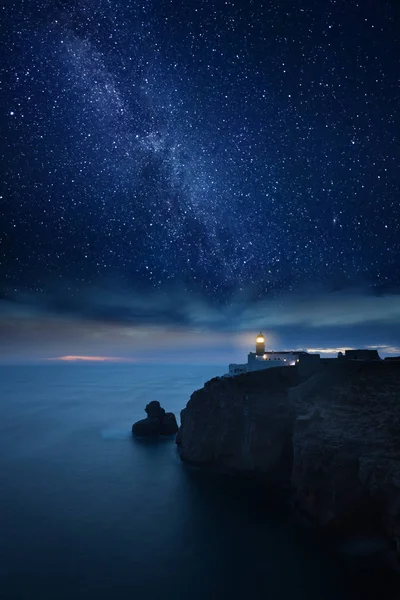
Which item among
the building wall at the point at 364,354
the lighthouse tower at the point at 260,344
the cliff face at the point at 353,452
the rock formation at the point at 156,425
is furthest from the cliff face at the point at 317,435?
the lighthouse tower at the point at 260,344

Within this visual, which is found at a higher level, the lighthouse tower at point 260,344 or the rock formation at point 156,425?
the lighthouse tower at point 260,344

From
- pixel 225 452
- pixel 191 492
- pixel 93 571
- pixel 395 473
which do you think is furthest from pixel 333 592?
pixel 225 452

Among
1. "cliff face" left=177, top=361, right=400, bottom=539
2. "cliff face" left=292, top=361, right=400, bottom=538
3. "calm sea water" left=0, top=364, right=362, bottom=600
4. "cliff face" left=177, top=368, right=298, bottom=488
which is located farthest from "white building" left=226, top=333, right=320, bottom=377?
"calm sea water" left=0, top=364, right=362, bottom=600

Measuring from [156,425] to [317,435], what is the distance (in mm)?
30806

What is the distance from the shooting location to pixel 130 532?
21562 millimetres

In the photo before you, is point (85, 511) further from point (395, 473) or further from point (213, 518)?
point (395, 473)

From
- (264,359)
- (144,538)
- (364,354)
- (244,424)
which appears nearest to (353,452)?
(244,424)

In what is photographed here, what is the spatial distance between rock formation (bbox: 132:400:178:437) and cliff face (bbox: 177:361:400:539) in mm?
11231

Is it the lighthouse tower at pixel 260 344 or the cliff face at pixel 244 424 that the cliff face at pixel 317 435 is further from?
the lighthouse tower at pixel 260 344

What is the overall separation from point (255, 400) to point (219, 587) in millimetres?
15344

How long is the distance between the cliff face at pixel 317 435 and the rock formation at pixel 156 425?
11.2 meters

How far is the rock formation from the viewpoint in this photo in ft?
158

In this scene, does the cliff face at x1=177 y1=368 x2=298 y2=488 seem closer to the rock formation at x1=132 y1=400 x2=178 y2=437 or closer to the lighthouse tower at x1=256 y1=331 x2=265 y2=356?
the rock formation at x1=132 y1=400 x2=178 y2=437

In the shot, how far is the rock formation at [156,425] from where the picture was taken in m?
48.1
